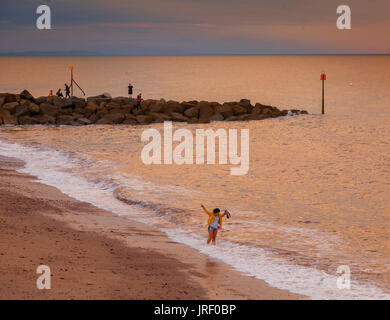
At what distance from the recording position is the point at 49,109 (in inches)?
1578

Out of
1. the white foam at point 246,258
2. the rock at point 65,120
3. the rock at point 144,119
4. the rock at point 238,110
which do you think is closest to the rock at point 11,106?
the rock at point 65,120

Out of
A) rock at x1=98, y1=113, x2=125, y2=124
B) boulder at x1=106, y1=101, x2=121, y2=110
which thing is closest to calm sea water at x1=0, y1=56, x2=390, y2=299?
rock at x1=98, y1=113, x2=125, y2=124

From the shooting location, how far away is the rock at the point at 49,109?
3960 centimetres

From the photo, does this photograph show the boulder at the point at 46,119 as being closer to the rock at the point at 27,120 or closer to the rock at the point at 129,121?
the rock at the point at 27,120

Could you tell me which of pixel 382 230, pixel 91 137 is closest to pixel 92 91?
pixel 91 137

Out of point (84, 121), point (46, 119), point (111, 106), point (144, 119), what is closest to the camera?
point (46, 119)

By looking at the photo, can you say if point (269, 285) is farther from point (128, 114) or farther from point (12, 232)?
point (128, 114)

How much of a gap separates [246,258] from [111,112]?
30.9 m

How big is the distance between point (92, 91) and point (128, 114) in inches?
1750

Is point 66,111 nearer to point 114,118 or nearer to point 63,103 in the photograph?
point 63,103

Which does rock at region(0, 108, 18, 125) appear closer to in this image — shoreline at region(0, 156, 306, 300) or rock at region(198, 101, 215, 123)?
rock at region(198, 101, 215, 123)

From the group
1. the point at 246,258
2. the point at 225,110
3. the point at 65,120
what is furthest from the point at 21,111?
the point at 246,258

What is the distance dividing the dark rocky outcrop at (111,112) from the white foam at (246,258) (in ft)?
65.4

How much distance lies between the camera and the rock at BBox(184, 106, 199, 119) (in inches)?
1618
